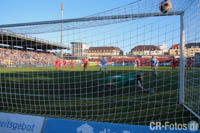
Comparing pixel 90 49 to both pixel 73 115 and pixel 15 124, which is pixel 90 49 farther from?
pixel 15 124

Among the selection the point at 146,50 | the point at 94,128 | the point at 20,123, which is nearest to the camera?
the point at 94,128

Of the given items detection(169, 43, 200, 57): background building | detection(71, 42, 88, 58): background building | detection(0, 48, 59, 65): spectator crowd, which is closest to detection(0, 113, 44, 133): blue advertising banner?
detection(71, 42, 88, 58): background building

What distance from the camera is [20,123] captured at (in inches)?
109

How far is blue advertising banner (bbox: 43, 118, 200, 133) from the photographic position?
7.32ft

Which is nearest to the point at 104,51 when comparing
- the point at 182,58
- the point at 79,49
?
the point at 79,49

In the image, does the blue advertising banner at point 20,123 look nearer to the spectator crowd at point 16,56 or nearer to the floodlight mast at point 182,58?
the floodlight mast at point 182,58

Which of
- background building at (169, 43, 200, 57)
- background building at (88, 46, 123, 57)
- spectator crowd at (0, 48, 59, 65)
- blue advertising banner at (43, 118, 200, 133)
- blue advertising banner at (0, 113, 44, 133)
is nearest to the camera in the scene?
blue advertising banner at (43, 118, 200, 133)

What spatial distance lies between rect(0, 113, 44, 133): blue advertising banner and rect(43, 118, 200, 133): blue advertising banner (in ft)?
0.64

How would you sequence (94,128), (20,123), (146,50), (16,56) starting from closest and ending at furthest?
(94,128)
(20,123)
(146,50)
(16,56)

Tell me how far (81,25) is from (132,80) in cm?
375

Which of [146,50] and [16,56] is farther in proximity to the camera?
[16,56]

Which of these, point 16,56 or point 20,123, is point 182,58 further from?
point 16,56

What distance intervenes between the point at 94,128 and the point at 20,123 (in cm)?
152

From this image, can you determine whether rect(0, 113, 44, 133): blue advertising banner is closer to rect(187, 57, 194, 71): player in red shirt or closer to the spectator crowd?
rect(187, 57, 194, 71): player in red shirt
